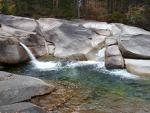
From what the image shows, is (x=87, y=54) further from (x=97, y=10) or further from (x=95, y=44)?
(x=97, y=10)

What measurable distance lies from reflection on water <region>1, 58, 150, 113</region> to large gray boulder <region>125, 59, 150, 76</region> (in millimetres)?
477

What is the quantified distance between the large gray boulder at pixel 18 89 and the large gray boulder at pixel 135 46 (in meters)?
7.37

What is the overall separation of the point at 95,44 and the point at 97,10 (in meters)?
12.9

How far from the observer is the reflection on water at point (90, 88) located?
19.2ft

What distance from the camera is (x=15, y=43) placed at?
40.6 ft

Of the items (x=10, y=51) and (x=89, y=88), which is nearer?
(x=89, y=88)

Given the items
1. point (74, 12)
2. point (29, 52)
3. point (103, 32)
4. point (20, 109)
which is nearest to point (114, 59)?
point (103, 32)

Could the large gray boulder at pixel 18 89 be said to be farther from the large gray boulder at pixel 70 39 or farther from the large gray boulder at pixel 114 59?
the large gray boulder at pixel 70 39

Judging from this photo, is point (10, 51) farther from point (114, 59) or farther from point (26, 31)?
point (114, 59)

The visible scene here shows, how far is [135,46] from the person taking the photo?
1191 centimetres

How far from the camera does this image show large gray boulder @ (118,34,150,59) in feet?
37.7

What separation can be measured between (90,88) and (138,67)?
172 inches

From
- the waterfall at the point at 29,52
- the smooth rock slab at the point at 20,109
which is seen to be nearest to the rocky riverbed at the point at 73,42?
the waterfall at the point at 29,52

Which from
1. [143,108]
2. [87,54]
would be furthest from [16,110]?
[87,54]
